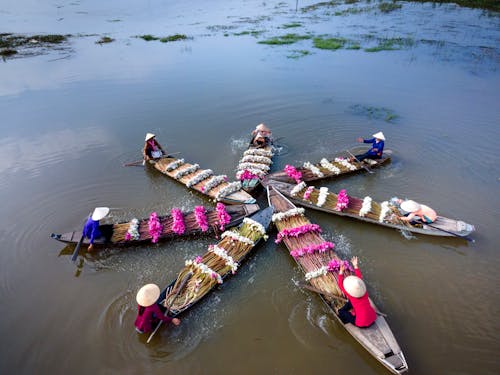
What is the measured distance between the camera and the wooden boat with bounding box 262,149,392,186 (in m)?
9.69

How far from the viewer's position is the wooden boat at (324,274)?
5049mm

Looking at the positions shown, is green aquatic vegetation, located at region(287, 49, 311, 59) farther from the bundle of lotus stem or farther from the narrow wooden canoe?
the bundle of lotus stem

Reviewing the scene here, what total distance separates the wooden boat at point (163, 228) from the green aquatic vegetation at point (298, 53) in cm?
1729

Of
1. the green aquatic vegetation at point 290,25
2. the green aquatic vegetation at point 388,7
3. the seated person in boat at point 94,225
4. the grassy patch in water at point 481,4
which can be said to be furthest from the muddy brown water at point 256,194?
the green aquatic vegetation at point 388,7

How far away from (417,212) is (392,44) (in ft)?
66.7

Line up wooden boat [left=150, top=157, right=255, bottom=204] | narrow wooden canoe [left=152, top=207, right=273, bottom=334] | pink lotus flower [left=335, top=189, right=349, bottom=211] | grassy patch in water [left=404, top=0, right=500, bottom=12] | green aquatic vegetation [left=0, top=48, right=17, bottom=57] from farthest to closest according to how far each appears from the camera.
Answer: grassy patch in water [left=404, top=0, right=500, bottom=12] → green aquatic vegetation [left=0, top=48, right=17, bottom=57] → wooden boat [left=150, top=157, right=255, bottom=204] → pink lotus flower [left=335, top=189, right=349, bottom=211] → narrow wooden canoe [left=152, top=207, right=273, bottom=334]

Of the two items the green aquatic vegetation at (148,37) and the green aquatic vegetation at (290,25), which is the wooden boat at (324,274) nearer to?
the green aquatic vegetation at (148,37)

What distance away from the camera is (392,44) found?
22422 millimetres

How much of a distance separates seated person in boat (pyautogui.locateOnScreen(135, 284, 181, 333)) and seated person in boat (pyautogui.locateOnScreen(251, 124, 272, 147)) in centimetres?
749

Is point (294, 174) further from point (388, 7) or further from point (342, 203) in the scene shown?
point (388, 7)

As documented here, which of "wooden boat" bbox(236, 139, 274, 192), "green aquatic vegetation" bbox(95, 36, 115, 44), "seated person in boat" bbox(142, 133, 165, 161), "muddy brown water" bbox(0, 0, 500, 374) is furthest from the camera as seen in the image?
"green aquatic vegetation" bbox(95, 36, 115, 44)

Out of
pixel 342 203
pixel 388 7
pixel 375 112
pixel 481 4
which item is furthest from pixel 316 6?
pixel 342 203

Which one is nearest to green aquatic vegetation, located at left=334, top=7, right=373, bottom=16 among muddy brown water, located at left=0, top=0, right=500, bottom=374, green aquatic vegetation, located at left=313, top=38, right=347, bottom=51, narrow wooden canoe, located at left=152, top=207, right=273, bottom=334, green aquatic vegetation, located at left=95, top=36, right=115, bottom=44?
muddy brown water, located at left=0, top=0, right=500, bottom=374

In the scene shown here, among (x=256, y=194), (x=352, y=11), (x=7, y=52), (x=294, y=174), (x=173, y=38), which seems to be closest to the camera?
(x=256, y=194)
